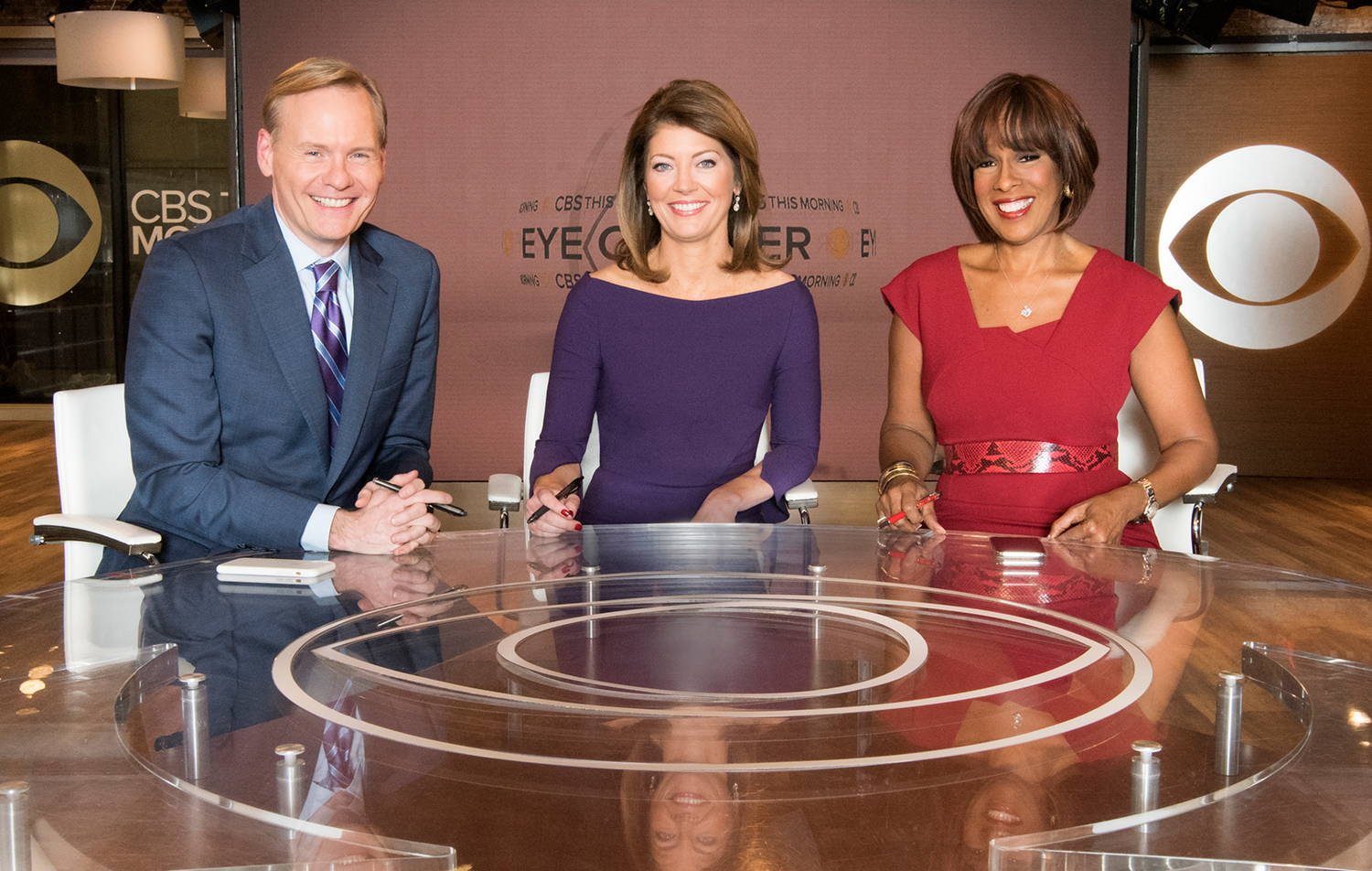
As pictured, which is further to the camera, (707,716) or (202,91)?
(202,91)

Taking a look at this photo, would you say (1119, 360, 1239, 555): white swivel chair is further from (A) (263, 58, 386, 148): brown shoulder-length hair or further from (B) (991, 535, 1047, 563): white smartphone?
(A) (263, 58, 386, 148): brown shoulder-length hair

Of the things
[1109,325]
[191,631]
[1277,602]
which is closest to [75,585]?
[191,631]

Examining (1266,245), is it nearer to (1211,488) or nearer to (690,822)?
(1211,488)

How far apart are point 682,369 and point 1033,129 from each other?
2.86 feet

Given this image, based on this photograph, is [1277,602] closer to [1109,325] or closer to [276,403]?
[1109,325]

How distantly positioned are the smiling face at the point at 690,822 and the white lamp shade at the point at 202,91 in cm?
742

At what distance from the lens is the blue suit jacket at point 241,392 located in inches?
75.1

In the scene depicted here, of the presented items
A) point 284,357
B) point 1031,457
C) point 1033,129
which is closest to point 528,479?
point 284,357

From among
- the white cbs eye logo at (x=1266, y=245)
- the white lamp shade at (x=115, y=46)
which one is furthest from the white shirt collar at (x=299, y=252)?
the white cbs eye logo at (x=1266, y=245)

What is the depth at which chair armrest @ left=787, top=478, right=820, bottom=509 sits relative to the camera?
244cm

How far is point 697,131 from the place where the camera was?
2.39 metres

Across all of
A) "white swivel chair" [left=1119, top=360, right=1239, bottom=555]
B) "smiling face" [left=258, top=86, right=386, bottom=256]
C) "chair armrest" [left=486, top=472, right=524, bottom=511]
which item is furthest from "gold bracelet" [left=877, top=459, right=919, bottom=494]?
"smiling face" [left=258, top=86, right=386, bottom=256]

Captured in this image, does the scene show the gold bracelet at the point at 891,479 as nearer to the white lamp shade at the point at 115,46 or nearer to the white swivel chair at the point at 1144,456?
the white swivel chair at the point at 1144,456

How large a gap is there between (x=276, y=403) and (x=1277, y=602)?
5.27 ft
